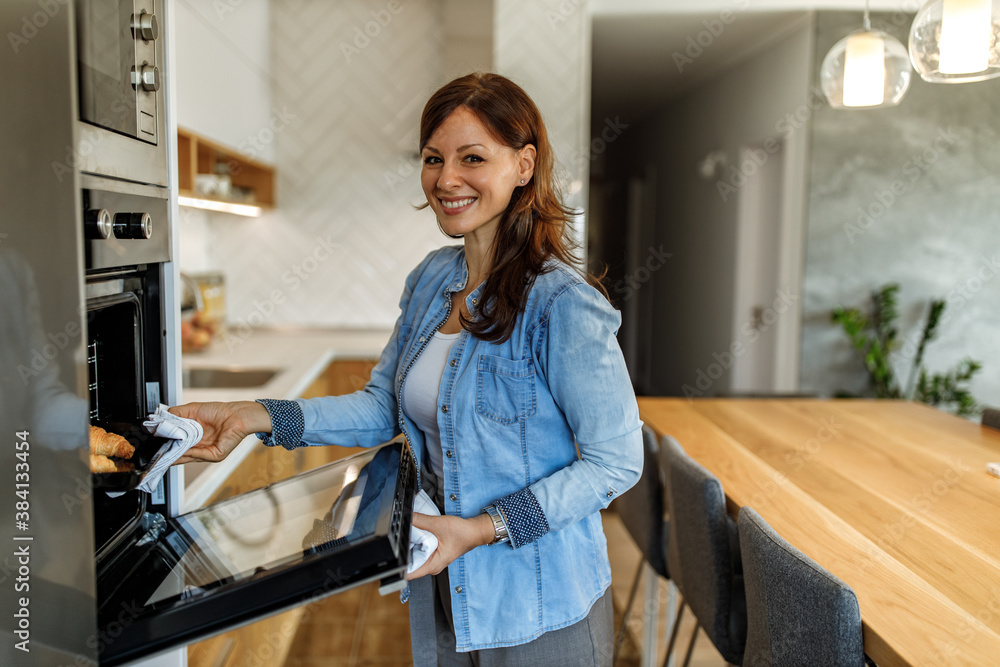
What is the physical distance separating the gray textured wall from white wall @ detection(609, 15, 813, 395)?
16cm

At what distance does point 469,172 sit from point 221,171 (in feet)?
8.45

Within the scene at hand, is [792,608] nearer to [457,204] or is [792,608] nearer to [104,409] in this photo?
[457,204]

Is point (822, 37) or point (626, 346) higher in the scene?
point (822, 37)

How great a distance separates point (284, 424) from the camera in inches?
51.4

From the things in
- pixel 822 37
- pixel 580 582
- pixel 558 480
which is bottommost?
pixel 580 582

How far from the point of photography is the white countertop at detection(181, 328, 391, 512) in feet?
6.57

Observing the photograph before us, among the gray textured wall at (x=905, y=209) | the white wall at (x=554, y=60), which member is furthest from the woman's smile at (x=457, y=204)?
the gray textured wall at (x=905, y=209)

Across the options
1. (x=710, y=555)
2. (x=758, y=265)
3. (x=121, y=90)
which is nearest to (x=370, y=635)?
(x=710, y=555)

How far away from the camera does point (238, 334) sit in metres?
4.12

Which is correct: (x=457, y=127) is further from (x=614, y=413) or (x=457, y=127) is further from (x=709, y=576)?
(x=709, y=576)

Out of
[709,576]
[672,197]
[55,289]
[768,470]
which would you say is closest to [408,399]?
[55,289]

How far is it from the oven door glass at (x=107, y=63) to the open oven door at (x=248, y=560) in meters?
0.49

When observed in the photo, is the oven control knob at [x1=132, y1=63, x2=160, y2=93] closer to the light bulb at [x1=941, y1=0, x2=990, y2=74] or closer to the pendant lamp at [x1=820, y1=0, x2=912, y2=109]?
the light bulb at [x1=941, y1=0, x2=990, y2=74]

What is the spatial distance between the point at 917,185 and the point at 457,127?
11.4ft
